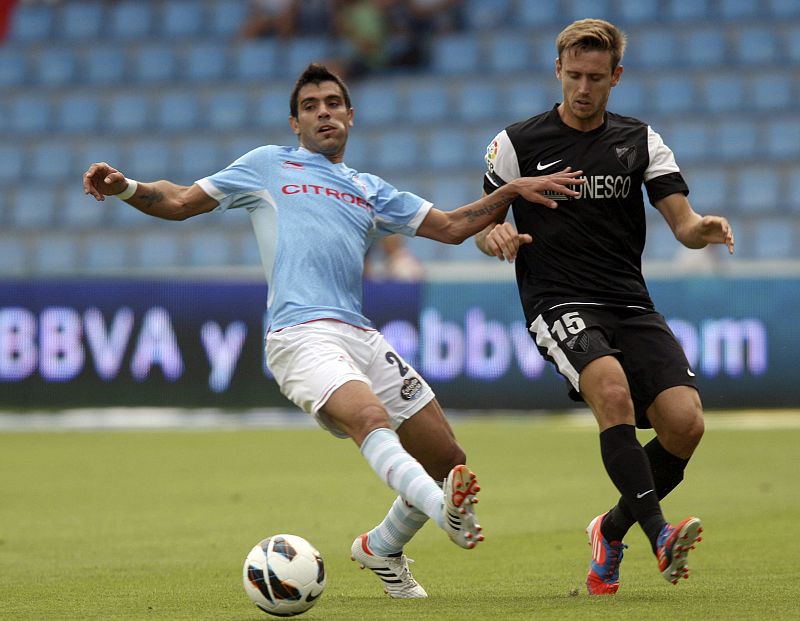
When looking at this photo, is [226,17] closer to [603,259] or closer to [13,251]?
[13,251]

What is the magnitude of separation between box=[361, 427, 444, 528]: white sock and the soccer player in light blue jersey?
0.22 ft

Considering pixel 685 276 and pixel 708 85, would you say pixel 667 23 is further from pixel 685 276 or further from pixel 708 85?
pixel 685 276

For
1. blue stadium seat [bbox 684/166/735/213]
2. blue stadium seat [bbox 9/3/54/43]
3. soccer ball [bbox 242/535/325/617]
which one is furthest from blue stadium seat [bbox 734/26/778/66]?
soccer ball [bbox 242/535/325/617]

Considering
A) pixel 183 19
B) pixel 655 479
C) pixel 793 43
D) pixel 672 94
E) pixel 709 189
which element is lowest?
pixel 655 479

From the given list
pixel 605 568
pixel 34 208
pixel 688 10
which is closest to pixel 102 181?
pixel 605 568

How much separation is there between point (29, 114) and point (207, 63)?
2.91 meters

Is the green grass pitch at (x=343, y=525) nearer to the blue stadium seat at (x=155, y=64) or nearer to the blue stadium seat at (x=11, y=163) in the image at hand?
the blue stadium seat at (x=11, y=163)

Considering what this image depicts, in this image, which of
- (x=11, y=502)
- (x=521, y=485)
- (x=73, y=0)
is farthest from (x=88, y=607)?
(x=73, y=0)

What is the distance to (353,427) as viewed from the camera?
19.3 feet

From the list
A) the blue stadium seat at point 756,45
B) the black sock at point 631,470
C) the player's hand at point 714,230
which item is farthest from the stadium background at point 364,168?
the black sock at point 631,470

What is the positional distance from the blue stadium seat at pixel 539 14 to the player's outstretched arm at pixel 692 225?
1570cm

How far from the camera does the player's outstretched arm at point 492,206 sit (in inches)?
246

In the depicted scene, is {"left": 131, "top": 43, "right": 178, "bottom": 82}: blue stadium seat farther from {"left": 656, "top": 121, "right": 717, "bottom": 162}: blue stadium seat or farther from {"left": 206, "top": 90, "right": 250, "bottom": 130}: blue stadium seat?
{"left": 656, "top": 121, "right": 717, "bottom": 162}: blue stadium seat

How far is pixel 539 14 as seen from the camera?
21828mm
